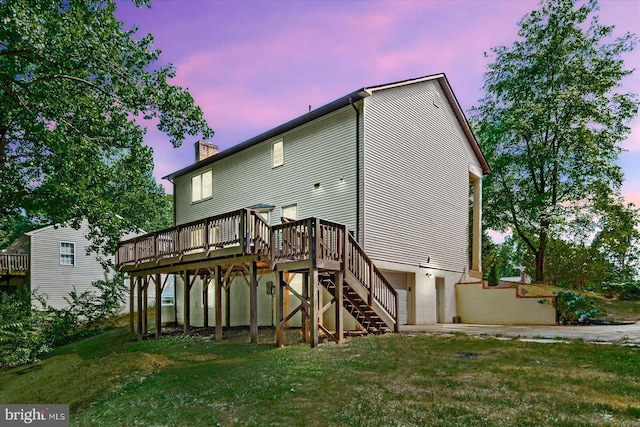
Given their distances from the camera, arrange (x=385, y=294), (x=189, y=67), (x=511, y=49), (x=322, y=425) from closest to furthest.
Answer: (x=322, y=425) < (x=385, y=294) < (x=189, y=67) < (x=511, y=49)

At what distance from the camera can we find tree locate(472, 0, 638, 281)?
25.2 m

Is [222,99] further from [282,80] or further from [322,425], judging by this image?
[322,425]

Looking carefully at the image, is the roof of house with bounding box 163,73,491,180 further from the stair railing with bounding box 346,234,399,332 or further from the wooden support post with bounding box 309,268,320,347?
the wooden support post with bounding box 309,268,320,347

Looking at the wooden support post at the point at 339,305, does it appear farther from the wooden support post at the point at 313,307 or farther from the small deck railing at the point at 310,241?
the wooden support post at the point at 313,307

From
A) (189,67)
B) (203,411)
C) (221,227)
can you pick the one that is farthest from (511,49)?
(203,411)

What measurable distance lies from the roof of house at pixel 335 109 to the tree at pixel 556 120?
418 cm

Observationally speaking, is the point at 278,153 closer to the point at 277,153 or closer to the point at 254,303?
the point at 277,153

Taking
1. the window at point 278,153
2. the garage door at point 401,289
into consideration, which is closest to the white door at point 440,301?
the garage door at point 401,289

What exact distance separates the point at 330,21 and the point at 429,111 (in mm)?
6202

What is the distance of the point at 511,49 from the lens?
28094mm

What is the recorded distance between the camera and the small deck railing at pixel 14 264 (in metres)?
27.9

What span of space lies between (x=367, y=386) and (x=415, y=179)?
1250cm

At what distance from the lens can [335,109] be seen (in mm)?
16172

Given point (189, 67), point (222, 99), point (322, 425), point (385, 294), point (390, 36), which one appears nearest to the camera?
point (322, 425)
